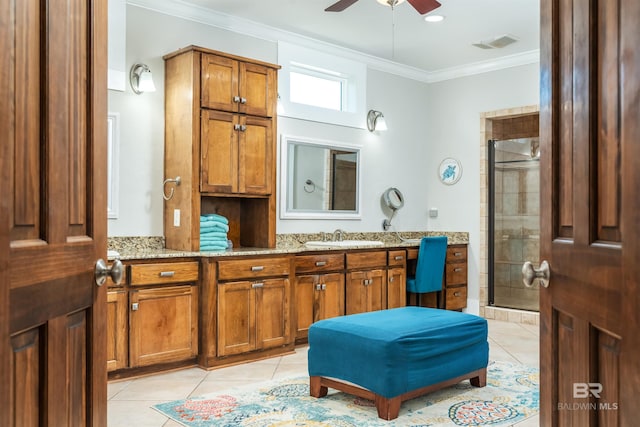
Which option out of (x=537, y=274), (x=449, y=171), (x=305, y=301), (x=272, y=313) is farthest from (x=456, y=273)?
(x=537, y=274)

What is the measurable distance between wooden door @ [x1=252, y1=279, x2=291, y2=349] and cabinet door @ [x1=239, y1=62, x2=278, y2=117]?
4.52 ft

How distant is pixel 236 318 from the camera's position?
4.27 meters

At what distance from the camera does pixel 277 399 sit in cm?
342

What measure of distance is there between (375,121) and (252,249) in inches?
89.9

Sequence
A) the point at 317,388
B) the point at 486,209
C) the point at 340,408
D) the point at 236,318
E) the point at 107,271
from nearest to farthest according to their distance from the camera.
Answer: the point at 107,271 → the point at 340,408 → the point at 317,388 → the point at 236,318 → the point at 486,209

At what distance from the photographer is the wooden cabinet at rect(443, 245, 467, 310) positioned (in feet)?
20.2

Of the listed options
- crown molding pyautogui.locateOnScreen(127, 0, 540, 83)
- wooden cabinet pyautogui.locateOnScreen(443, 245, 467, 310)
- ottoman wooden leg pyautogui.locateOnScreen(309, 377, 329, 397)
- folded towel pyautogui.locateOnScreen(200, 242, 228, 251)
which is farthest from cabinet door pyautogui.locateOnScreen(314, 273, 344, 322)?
crown molding pyautogui.locateOnScreen(127, 0, 540, 83)

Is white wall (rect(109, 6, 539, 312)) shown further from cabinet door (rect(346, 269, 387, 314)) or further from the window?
cabinet door (rect(346, 269, 387, 314))

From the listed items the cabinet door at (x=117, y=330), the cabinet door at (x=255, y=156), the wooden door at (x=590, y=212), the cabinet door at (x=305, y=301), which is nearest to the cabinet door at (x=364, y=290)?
the cabinet door at (x=305, y=301)

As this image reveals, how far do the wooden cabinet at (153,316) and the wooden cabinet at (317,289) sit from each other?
3.17 feet

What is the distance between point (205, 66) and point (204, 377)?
2.24m

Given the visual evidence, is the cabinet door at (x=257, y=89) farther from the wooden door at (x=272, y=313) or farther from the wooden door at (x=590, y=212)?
the wooden door at (x=590, y=212)

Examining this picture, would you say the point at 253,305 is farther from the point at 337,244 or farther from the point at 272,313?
the point at 337,244

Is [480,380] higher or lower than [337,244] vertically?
lower
